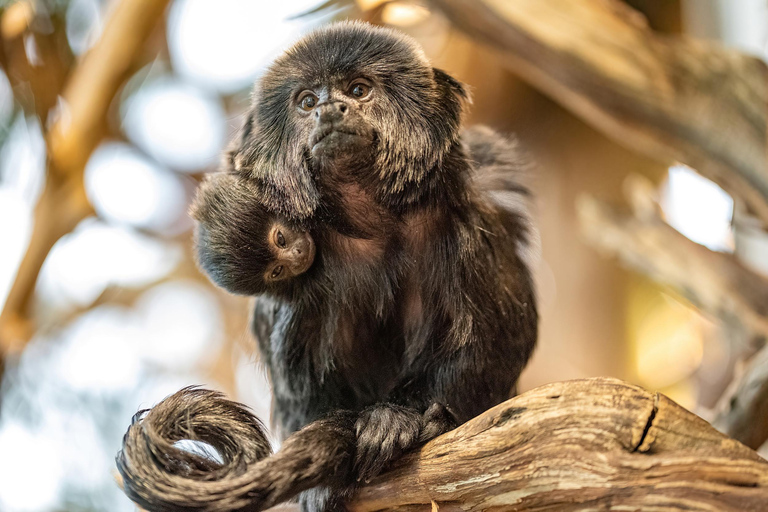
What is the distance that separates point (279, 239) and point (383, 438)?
0.72m

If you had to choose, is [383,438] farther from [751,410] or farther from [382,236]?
[751,410]

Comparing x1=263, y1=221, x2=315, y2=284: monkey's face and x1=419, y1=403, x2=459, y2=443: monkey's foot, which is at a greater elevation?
x1=263, y1=221, x2=315, y2=284: monkey's face

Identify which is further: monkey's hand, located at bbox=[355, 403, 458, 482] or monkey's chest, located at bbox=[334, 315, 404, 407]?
monkey's chest, located at bbox=[334, 315, 404, 407]

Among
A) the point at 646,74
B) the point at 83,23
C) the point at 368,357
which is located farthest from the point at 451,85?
A: the point at 83,23

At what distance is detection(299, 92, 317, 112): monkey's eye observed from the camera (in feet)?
7.38

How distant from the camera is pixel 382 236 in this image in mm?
2275

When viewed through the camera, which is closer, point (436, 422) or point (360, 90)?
point (436, 422)

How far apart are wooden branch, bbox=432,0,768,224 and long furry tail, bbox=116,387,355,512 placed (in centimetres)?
234

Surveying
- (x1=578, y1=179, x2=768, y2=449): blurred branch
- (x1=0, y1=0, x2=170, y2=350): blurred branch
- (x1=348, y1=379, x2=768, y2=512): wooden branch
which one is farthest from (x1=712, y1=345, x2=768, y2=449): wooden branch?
(x1=0, y1=0, x2=170, y2=350): blurred branch

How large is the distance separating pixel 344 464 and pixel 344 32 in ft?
4.52

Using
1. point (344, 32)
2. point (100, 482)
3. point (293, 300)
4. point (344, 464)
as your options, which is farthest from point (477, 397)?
point (100, 482)

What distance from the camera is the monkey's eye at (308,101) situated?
225cm

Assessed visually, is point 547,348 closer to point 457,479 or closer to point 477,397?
point 477,397

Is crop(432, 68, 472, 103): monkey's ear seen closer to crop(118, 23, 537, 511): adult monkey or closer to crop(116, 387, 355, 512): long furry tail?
crop(118, 23, 537, 511): adult monkey
